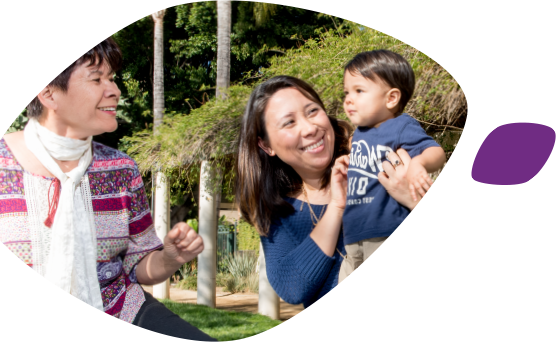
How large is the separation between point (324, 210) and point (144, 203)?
2.84 ft

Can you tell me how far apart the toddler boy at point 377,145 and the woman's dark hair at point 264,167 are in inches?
4.1

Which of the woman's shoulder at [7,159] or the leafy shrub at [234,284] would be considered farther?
the leafy shrub at [234,284]

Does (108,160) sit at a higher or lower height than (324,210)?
higher

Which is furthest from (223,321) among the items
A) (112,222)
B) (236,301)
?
(112,222)

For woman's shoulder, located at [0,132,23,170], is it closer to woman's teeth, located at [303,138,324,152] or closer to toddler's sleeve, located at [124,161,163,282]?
toddler's sleeve, located at [124,161,163,282]

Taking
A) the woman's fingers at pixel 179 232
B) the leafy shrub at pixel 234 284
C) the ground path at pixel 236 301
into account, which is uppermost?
the woman's fingers at pixel 179 232

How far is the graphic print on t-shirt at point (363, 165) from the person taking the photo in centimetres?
261

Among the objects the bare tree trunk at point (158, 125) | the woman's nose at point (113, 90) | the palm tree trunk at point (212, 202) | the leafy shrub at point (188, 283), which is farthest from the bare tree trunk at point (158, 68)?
the leafy shrub at point (188, 283)

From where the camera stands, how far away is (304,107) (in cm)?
262

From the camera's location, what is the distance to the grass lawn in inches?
110

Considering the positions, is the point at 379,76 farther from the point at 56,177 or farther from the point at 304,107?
the point at 56,177

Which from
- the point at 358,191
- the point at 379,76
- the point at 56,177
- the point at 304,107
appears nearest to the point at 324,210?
the point at 358,191

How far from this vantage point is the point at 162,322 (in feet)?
9.07

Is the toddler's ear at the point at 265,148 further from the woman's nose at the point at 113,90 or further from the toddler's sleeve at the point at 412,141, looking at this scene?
the woman's nose at the point at 113,90
